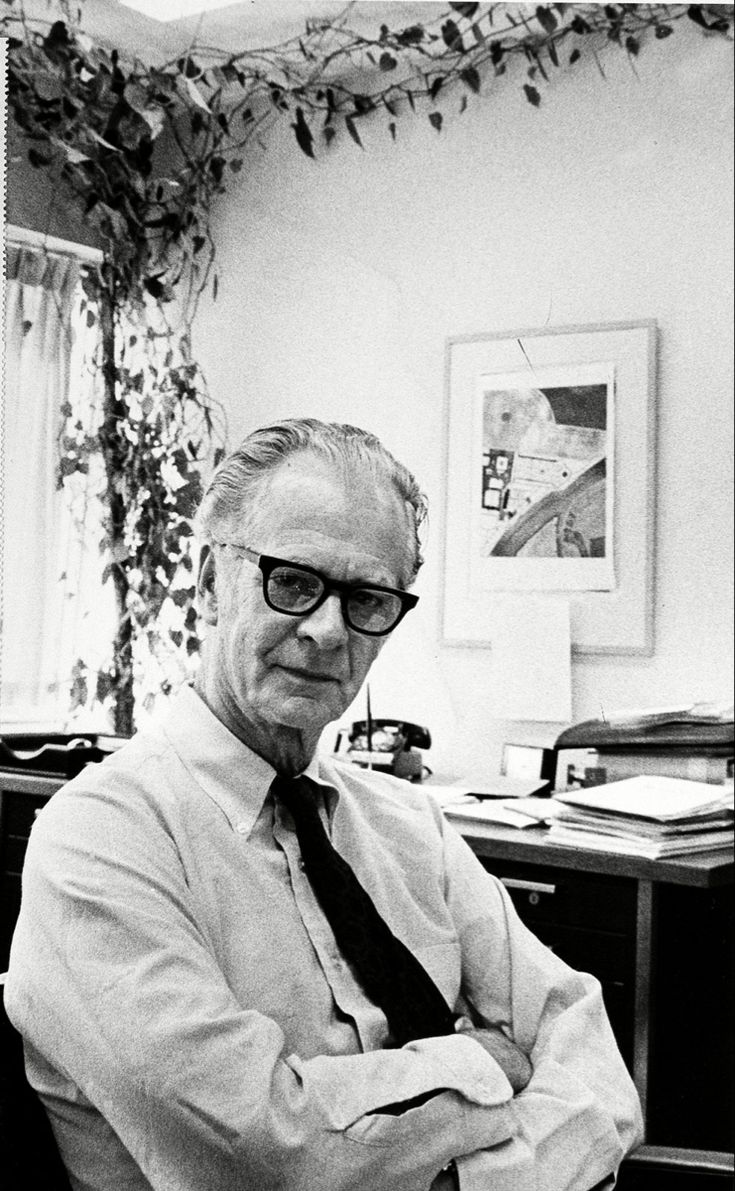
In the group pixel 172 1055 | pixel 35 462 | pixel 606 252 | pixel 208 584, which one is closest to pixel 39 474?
pixel 35 462

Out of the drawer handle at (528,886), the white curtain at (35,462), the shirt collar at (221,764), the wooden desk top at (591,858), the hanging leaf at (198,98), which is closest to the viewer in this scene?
the shirt collar at (221,764)

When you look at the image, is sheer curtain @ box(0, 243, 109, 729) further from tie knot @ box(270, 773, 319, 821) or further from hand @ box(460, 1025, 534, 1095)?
hand @ box(460, 1025, 534, 1095)

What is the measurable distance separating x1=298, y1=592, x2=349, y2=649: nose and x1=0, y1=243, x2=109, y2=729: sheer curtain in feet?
1.38

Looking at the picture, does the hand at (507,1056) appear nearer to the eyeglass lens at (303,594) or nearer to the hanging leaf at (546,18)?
the eyeglass lens at (303,594)

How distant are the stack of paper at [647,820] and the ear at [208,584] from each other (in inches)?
45.2

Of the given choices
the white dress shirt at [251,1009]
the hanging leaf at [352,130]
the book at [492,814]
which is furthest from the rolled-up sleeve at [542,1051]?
the hanging leaf at [352,130]

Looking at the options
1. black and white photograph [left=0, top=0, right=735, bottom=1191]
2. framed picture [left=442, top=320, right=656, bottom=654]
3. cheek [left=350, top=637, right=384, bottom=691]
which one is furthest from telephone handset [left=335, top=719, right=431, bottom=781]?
cheek [left=350, top=637, right=384, bottom=691]

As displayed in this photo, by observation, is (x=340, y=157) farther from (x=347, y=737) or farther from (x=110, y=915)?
(x=110, y=915)

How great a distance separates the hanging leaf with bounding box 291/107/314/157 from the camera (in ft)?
8.04

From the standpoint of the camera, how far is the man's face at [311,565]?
4.39ft

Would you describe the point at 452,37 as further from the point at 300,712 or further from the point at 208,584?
the point at 300,712

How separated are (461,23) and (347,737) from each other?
173 cm

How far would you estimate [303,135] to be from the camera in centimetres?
246

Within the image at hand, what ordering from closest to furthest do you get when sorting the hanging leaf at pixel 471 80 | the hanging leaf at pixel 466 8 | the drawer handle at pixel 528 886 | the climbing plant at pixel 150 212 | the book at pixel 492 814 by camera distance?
the climbing plant at pixel 150 212, the drawer handle at pixel 528 886, the book at pixel 492 814, the hanging leaf at pixel 466 8, the hanging leaf at pixel 471 80
